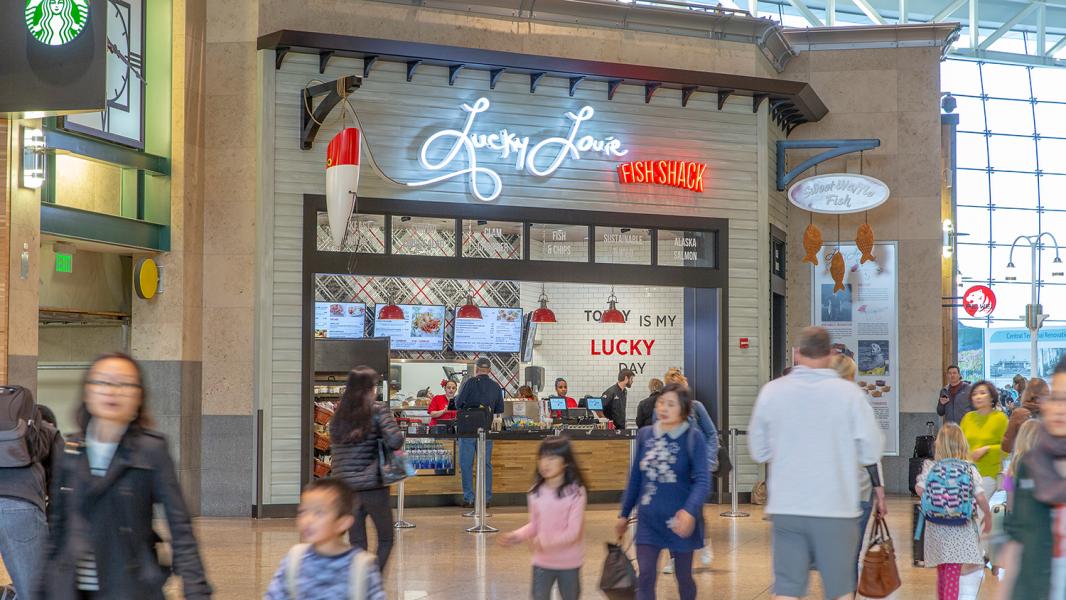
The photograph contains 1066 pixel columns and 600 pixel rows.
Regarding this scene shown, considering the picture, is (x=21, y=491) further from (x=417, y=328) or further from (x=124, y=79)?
(x=417, y=328)

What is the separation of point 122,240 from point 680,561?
816cm

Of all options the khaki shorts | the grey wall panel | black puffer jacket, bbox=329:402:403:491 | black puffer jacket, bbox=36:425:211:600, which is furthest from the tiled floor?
black puffer jacket, bbox=36:425:211:600

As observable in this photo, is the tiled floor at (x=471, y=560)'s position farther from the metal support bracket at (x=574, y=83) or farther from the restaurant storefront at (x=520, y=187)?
the metal support bracket at (x=574, y=83)

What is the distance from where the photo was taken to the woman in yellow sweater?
365 inches

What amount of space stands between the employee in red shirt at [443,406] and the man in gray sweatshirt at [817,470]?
32.3 feet

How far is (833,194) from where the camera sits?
1664cm

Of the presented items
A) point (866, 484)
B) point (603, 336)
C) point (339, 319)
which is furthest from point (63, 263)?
point (603, 336)

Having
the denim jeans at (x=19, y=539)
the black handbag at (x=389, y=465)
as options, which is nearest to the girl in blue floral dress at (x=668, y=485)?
the black handbag at (x=389, y=465)

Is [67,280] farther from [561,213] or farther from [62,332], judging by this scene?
[561,213]

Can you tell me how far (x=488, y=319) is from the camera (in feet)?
65.4

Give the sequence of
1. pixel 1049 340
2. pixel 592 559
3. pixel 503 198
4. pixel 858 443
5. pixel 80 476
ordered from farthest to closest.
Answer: pixel 1049 340, pixel 503 198, pixel 592 559, pixel 858 443, pixel 80 476

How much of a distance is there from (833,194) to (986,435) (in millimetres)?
7759

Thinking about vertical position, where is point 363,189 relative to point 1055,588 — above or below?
Answer: above

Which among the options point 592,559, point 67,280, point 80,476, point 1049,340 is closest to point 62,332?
point 67,280
